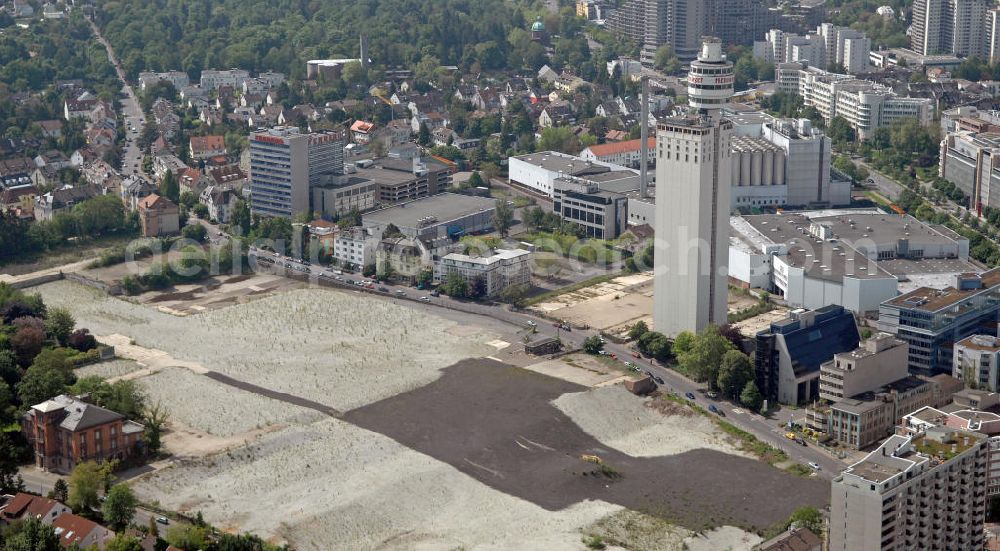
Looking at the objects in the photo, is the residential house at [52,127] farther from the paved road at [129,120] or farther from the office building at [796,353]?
the office building at [796,353]

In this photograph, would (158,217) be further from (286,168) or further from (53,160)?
(53,160)

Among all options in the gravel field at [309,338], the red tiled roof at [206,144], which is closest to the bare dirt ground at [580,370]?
the gravel field at [309,338]

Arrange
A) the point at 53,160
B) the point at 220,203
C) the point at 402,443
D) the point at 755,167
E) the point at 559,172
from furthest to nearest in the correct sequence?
the point at 53,160 → the point at 559,172 → the point at 755,167 → the point at 220,203 → the point at 402,443

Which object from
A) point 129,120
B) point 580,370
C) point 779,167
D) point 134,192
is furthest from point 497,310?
point 129,120

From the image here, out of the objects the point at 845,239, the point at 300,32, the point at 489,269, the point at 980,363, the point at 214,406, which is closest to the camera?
the point at 214,406

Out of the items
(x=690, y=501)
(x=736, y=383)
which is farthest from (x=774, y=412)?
(x=690, y=501)

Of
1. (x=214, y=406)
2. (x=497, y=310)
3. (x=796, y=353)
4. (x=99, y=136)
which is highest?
(x=99, y=136)
